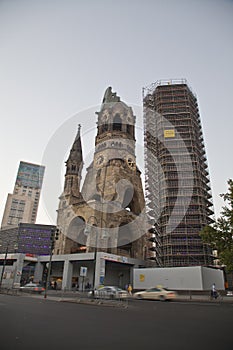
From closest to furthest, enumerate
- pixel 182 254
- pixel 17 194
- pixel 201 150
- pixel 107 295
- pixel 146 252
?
pixel 107 295
pixel 182 254
pixel 201 150
pixel 146 252
pixel 17 194

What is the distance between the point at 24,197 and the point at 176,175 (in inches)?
4772

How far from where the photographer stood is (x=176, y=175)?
146 ft

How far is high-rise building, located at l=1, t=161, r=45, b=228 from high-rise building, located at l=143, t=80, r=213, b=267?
108 meters

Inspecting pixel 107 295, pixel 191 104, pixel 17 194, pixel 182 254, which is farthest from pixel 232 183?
pixel 17 194

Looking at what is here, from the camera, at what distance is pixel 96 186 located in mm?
55062

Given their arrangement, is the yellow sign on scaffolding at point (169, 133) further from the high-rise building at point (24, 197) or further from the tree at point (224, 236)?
the high-rise building at point (24, 197)

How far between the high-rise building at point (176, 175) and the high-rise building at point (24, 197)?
108286 millimetres

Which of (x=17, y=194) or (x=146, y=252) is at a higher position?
(x=17, y=194)

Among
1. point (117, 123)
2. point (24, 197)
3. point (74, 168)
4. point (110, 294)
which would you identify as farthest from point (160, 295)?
point (24, 197)

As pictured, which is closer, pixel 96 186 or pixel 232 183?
pixel 232 183

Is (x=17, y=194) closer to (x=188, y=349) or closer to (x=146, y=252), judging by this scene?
(x=146, y=252)

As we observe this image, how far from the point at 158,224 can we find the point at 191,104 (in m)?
23.2

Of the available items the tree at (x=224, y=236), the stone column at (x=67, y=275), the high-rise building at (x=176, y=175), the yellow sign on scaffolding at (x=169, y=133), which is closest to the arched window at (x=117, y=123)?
the high-rise building at (x=176, y=175)

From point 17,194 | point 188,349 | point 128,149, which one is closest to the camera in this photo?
point 188,349
